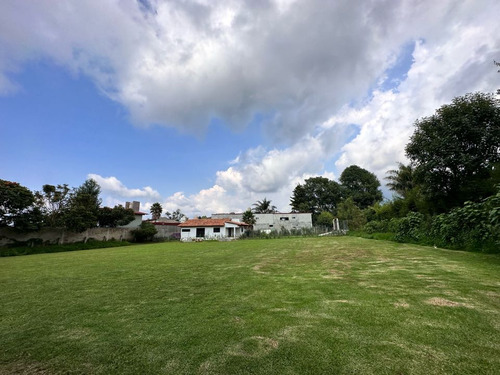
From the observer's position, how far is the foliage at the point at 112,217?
26589mm

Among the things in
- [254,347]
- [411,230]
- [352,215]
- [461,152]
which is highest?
[461,152]

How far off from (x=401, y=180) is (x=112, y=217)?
107 feet

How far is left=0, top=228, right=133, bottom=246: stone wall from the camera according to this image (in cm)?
1756

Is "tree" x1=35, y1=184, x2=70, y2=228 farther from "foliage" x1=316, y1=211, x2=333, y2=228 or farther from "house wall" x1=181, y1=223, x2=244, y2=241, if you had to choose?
"foliage" x1=316, y1=211, x2=333, y2=228

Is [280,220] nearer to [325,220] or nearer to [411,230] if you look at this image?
[325,220]

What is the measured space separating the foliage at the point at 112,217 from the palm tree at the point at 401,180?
102ft

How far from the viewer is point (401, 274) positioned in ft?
16.3

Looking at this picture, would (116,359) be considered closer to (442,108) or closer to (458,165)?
(458,165)

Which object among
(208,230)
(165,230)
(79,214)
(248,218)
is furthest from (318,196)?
(79,214)

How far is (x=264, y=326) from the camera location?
2715 mm

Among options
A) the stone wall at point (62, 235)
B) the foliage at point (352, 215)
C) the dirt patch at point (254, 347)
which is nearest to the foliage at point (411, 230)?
the dirt patch at point (254, 347)

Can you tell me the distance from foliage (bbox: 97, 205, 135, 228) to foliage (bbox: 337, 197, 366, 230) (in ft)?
89.7

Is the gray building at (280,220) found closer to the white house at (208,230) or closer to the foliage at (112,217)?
the white house at (208,230)

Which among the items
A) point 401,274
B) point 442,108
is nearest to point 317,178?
point 442,108
